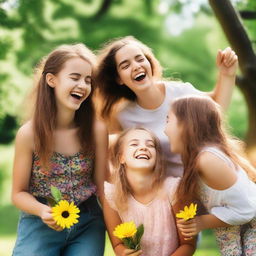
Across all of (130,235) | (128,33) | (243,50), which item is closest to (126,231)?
(130,235)

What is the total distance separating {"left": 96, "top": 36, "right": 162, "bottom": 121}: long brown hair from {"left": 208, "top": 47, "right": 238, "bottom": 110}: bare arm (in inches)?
15.9

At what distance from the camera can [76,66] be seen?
3.37m

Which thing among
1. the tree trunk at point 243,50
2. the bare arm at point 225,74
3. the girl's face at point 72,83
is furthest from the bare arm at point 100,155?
the tree trunk at point 243,50

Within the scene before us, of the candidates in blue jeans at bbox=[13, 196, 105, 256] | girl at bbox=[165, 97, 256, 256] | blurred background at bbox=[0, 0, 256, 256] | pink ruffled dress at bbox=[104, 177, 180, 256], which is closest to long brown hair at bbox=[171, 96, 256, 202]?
girl at bbox=[165, 97, 256, 256]

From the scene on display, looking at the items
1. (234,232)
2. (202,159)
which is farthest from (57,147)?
(234,232)

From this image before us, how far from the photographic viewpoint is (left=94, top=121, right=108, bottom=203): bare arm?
3467mm

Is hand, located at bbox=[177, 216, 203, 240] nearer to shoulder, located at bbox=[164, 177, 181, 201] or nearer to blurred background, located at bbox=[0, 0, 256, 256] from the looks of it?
shoulder, located at bbox=[164, 177, 181, 201]

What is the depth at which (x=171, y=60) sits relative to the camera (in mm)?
15047

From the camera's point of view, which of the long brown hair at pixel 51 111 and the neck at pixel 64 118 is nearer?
the long brown hair at pixel 51 111

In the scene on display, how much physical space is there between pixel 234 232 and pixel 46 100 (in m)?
1.27

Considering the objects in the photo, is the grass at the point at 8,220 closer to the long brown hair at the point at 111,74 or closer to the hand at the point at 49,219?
the long brown hair at the point at 111,74

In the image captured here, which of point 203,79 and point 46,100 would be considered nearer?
point 46,100

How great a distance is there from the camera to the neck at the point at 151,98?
3.78 metres

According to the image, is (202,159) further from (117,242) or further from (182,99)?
(117,242)
